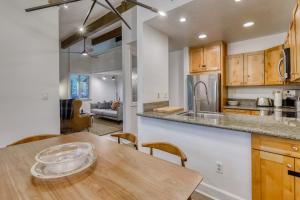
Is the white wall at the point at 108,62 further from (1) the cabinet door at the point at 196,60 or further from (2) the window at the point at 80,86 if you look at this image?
(1) the cabinet door at the point at 196,60

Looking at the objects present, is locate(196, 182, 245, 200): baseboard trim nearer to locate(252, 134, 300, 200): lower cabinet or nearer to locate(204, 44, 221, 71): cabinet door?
locate(252, 134, 300, 200): lower cabinet

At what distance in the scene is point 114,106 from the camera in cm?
710

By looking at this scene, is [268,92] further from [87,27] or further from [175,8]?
[87,27]

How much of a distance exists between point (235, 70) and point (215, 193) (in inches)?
110

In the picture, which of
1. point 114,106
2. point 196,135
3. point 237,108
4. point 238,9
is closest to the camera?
point 196,135

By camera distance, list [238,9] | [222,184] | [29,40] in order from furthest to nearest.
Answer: [29,40] → [238,9] → [222,184]

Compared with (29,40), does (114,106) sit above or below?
below

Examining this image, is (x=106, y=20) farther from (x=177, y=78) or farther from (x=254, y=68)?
(x=254, y=68)

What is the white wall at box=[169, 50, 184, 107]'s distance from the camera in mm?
4609

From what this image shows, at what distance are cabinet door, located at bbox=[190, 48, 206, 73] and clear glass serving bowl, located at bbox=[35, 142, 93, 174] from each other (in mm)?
3426

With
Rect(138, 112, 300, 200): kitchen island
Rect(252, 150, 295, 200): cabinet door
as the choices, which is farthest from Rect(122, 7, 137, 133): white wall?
Rect(252, 150, 295, 200): cabinet door

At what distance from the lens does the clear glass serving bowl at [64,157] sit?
39.8 inches

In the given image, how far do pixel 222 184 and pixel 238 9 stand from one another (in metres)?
2.26

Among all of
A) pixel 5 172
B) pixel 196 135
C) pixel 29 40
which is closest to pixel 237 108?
pixel 196 135
